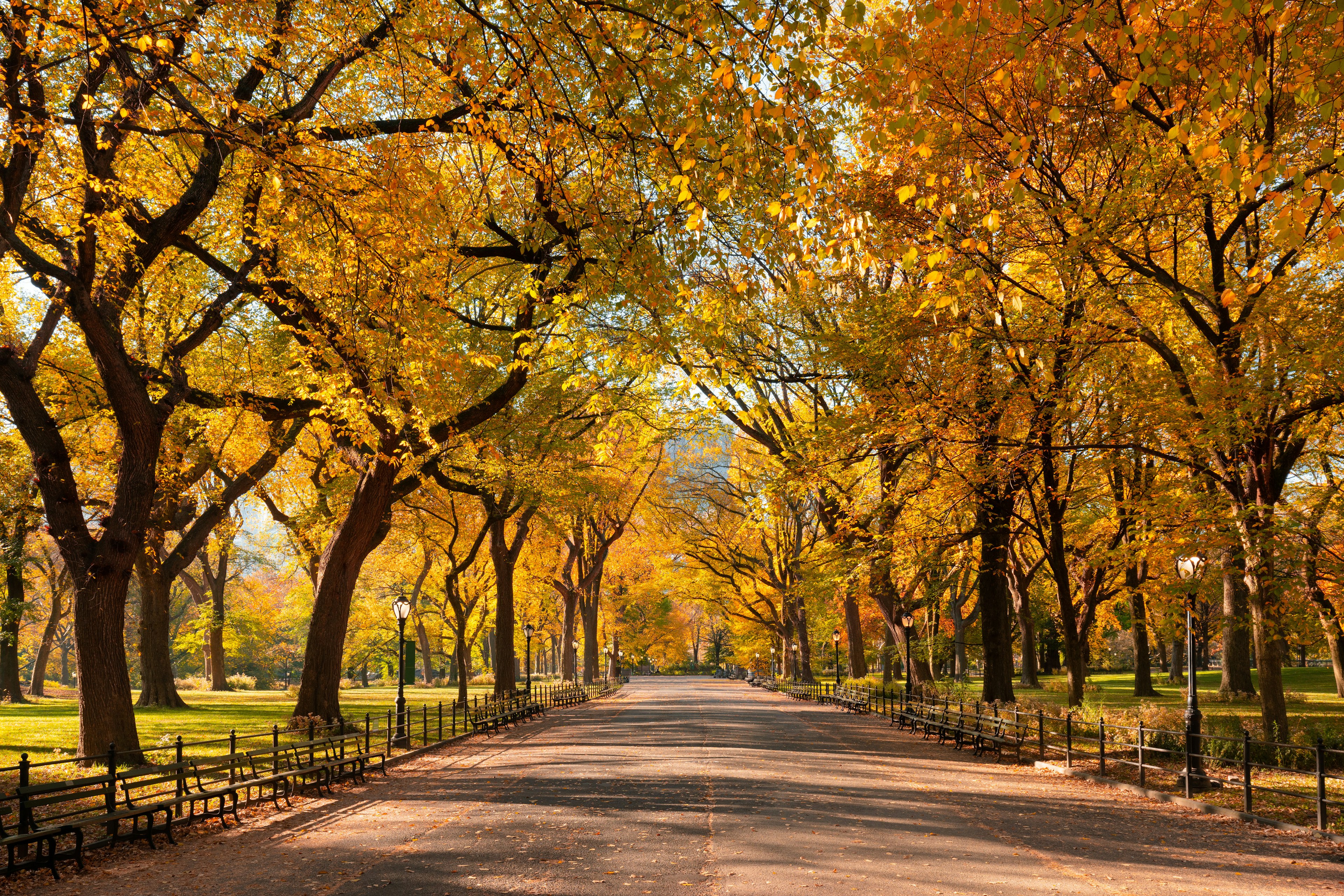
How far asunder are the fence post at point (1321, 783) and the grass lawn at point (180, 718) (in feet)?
51.4

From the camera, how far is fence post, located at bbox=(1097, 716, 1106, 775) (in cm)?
1502

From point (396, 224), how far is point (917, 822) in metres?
9.54

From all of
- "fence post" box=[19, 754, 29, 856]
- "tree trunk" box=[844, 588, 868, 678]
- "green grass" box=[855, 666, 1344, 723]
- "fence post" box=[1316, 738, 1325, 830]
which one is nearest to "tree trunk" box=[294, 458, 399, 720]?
"fence post" box=[19, 754, 29, 856]

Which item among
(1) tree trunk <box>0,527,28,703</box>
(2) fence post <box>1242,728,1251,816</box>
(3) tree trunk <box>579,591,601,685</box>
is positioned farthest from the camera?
(3) tree trunk <box>579,591,601,685</box>

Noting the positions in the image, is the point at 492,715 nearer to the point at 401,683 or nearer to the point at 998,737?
the point at 401,683

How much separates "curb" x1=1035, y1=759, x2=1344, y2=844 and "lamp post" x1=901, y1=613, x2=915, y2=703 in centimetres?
1220

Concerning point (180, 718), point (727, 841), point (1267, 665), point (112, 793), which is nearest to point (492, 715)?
point (180, 718)

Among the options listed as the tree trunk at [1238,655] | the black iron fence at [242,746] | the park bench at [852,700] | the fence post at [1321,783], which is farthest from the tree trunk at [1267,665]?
the park bench at [852,700]

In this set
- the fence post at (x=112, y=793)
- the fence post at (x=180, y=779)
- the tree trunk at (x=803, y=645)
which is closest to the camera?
the fence post at (x=112, y=793)

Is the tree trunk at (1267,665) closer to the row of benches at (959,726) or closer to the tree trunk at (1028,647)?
the row of benches at (959,726)

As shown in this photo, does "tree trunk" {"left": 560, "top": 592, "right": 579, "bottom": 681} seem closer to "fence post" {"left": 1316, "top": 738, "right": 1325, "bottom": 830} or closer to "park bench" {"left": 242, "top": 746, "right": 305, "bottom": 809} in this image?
"park bench" {"left": 242, "top": 746, "right": 305, "bottom": 809}

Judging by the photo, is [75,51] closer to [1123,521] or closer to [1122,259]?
[1122,259]

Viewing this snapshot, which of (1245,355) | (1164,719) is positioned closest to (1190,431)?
(1164,719)

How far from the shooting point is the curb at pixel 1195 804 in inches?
406
